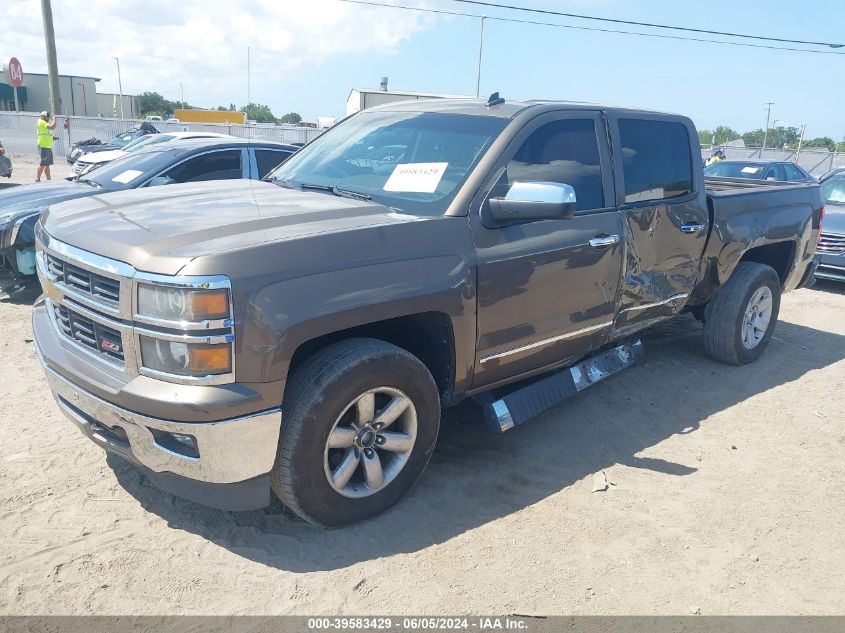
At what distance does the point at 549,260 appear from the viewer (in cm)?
369

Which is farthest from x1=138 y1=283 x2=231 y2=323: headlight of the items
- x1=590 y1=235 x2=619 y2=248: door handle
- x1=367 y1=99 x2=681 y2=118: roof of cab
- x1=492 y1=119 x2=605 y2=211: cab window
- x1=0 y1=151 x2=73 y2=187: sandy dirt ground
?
x1=0 y1=151 x2=73 y2=187: sandy dirt ground

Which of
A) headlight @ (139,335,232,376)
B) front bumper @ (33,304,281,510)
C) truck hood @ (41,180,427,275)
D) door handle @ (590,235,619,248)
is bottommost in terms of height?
front bumper @ (33,304,281,510)

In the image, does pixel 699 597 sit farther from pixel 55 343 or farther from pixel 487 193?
pixel 55 343

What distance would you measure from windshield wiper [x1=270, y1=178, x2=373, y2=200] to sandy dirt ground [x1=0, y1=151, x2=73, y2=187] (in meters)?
16.9

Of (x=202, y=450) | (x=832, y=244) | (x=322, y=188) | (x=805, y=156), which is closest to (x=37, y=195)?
(x=322, y=188)

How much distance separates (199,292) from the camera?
2578 mm

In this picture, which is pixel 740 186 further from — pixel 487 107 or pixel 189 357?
pixel 189 357

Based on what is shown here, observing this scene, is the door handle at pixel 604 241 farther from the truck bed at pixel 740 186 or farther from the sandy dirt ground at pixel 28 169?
the sandy dirt ground at pixel 28 169

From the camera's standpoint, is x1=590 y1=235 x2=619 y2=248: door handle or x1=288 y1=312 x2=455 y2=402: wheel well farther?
x1=590 y1=235 x2=619 y2=248: door handle

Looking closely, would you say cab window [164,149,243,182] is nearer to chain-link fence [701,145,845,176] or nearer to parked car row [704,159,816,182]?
parked car row [704,159,816,182]

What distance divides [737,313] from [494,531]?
3.25m

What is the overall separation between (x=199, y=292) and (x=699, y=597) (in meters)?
2.41

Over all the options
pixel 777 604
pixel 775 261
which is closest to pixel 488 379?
pixel 777 604

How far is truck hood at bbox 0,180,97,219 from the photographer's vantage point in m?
6.47
